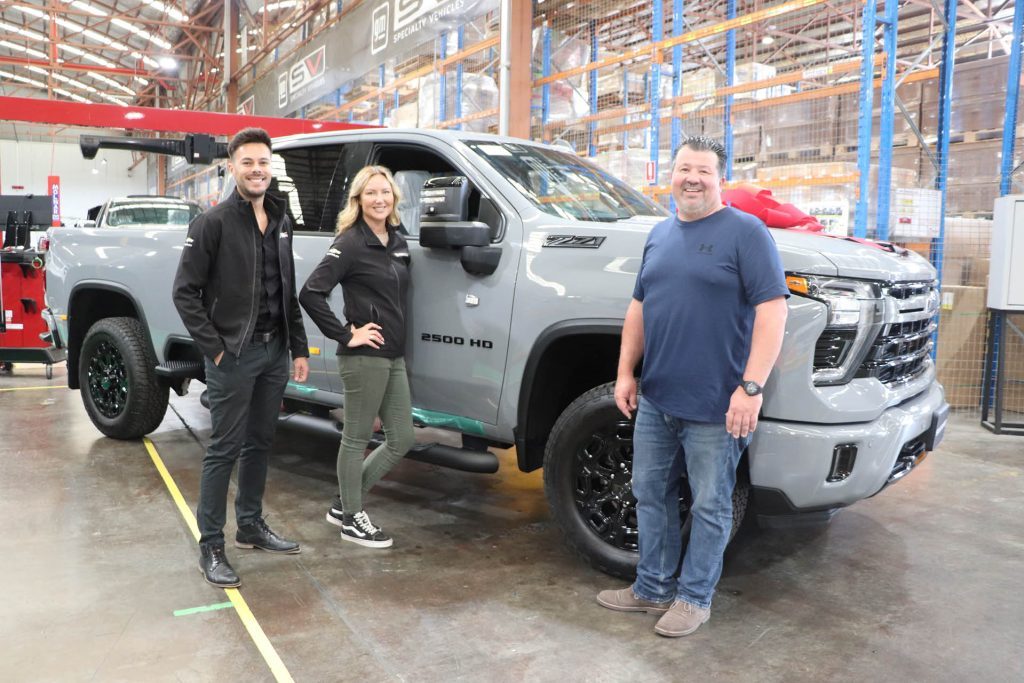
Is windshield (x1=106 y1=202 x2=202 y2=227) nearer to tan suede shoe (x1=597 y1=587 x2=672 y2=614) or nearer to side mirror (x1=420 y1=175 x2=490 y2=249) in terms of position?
side mirror (x1=420 y1=175 x2=490 y2=249)

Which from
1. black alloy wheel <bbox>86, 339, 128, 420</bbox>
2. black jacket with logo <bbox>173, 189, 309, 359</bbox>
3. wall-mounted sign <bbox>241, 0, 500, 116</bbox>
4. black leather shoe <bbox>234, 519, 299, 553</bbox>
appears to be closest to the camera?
black jacket with logo <bbox>173, 189, 309, 359</bbox>

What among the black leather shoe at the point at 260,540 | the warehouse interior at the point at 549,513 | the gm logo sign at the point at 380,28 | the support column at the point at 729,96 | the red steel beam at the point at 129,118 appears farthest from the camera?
the gm logo sign at the point at 380,28

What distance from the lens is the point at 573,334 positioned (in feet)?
11.2

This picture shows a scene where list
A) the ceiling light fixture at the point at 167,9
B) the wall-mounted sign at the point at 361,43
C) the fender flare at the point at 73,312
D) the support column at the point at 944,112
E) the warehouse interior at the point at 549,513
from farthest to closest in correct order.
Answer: the ceiling light fixture at the point at 167,9, the wall-mounted sign at the point at 361,43, the support column at the point at 944,112, the fender flare at the point at 73,312, the warehouse interior at the point at 549,513

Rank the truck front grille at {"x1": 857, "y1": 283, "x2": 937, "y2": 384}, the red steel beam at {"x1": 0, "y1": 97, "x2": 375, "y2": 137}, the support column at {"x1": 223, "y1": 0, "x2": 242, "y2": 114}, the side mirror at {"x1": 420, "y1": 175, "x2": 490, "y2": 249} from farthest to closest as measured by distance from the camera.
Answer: the support column at {"x1": 223, "y1": 0, "x2": 242, "y2": 114}
the red steel beam at {"x1": 0, "y1": 97, "x2": 375, "y2": 137}
the side mirror at {"x1": 420, "y1": 175, "x2": 490, "y2": 249}
the truck front grille at {"x1": 857, "y1": 283, "x2": 937, "y2": 384}

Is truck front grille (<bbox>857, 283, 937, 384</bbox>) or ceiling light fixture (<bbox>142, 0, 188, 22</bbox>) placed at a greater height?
ceiling light fixture (<bbox>142, 0, 188, 22</bbox>)

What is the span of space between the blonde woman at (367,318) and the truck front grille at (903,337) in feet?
6.22

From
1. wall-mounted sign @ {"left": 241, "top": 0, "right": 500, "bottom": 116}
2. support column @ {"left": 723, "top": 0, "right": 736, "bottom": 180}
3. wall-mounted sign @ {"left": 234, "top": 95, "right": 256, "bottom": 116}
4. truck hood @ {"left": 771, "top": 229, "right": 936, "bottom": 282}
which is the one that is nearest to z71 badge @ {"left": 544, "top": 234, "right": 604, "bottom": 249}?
truck hood @ {"left": 771, "top": 229, "right": 936, "bottom": 282}

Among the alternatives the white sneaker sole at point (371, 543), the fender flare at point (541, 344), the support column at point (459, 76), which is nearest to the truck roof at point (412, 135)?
the fender flare at point (541, 344)

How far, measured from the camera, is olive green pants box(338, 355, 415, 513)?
3611mm

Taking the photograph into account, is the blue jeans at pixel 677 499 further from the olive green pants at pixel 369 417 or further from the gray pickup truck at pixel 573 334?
the olive green pants at pixel 369 417

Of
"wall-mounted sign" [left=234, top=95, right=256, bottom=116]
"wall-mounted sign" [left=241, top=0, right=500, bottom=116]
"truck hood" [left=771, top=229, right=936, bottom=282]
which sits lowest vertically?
"truck hood" [left=771, top=229, right=936, bottom=282]

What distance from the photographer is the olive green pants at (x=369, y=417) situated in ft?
11.8

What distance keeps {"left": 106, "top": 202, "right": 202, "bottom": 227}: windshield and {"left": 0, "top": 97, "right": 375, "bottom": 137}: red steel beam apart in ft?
3.63
